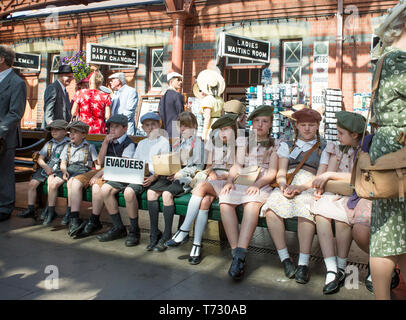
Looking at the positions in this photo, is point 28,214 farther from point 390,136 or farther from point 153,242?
point 390,136

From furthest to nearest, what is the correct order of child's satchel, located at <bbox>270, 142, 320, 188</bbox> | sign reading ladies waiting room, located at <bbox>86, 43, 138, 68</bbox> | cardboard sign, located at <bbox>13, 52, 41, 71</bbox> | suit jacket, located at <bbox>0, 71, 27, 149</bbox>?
cardboard sign, located at <bbox>13, 52, 41, 71</bbox>
sign reading ladies waiting room, located at <bbox>86, 43, 138, 68</bbox>
suit jacket, located at <bbox>0, 71, 27, 149</bbox>
child's satchel, located at <bbox>270, 142, 320, 188</bbox>

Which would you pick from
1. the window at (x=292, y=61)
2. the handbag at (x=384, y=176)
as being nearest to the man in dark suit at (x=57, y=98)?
the handbag at (x=384, y=176)

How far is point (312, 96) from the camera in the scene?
901 cm

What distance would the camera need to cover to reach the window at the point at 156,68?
1084 cm

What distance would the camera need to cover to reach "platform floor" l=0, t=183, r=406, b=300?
8.61 feet

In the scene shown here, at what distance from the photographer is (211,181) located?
351cm

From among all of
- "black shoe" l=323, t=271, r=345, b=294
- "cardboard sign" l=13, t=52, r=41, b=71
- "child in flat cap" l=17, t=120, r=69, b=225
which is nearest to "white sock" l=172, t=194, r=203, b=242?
"black shoe" l=323, t=271, r=345, b=294

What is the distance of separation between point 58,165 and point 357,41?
715 cm

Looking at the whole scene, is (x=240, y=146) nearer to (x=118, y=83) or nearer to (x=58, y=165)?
(x=58, y=165)

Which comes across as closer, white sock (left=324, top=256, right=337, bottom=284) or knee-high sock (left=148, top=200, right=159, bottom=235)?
white sock (left=324, top=256, right=337, bottom=284)

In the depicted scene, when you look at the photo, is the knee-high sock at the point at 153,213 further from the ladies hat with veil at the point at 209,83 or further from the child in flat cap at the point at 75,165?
the ladies hat with veil at the point at 209,83

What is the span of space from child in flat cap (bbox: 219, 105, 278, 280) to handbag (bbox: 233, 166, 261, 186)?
0.02 meters

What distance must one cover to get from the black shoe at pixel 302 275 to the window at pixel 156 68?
866 cm

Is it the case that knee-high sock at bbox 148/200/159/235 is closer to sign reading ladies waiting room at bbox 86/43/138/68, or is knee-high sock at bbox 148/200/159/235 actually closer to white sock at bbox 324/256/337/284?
white sock at bbox 324/256/337/284
